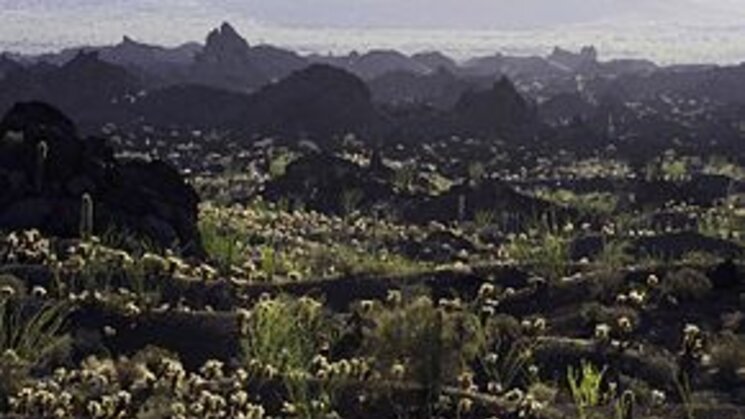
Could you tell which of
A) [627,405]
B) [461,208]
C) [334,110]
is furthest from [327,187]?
[334,110]

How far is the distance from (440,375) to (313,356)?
1991 millimetres

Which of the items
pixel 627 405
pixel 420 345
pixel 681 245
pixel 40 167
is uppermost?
pixel 420 345

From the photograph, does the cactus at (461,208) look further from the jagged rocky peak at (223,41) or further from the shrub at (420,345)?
the jagged rocky peak at (223,41)

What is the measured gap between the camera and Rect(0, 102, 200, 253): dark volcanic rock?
2817 cm

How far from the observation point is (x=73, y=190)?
28781mm

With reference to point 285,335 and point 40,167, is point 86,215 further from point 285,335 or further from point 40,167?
point 285,335

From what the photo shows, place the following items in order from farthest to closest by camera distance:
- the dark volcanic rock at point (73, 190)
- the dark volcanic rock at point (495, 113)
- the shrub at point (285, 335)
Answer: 1. the dark volcanic rock at point (495, 113)
2. the dark volcanic rock at point (73, 190)
3. the shrub at point (285, 335)

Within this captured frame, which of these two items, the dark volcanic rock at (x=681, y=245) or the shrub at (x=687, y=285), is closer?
the shrub at (x=687, y=285)

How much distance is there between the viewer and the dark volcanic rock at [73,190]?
92.4ft

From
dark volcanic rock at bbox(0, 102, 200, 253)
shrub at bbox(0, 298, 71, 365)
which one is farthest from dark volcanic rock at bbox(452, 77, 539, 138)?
shrub at bbox(0, 298, 71, 365)

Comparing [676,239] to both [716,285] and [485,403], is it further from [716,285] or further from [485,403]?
[485,403]

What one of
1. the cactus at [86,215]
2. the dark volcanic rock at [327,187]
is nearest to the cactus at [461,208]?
the dark volcanic rock at [327,187]

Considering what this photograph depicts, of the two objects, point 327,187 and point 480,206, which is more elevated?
→ point 480,206

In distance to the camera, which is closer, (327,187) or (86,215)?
(86,215)
